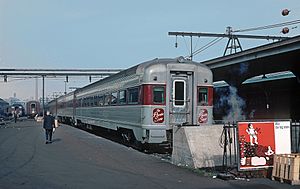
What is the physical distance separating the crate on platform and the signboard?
0.36 m

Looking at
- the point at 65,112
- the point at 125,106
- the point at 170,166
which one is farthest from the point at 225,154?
the point at 65,112

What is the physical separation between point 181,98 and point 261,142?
624 centimetres

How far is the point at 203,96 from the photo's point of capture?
58.1 feet

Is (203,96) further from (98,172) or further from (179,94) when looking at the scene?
(98,172)

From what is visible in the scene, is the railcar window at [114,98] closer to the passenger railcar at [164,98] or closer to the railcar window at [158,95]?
the passenger railcar at [164,98]

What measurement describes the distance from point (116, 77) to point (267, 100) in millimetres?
22554

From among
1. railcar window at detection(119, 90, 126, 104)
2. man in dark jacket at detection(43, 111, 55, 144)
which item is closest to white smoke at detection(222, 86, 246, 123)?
railcar window at detection(119, 90, 126, 104)

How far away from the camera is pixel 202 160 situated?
12531mm

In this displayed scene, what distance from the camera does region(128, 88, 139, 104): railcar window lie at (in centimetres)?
1762

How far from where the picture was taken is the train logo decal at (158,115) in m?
16.6

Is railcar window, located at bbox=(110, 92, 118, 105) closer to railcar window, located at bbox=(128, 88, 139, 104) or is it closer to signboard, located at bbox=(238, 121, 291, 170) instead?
railcar window, located at bbox=(128, 88, 139, 104)

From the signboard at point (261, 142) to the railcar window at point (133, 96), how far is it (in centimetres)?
694

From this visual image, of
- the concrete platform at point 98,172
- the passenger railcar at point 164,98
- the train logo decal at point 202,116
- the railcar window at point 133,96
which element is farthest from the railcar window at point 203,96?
the concrete platform at point 98,172

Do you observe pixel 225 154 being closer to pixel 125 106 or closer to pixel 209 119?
pixel 209 119
